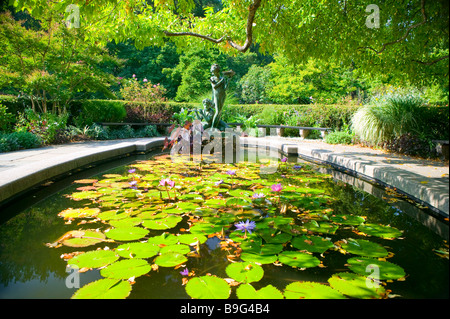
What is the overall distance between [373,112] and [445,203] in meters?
5.32

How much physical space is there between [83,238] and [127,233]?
11.0 inches

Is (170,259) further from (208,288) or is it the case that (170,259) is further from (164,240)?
(208,288)

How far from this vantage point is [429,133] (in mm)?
4125

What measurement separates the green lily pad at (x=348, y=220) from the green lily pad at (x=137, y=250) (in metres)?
1.41

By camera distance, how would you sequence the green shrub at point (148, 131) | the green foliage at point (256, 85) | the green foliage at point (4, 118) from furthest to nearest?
the green foliage at point (256, 85) < the green shrub at point (148, 131) < the green foliage at point (4, 118)

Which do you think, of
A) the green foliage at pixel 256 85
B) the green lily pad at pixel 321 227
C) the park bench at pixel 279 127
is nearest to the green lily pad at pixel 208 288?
the green lily pad at pixel 321 227

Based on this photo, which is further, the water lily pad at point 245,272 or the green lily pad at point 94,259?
the green lily pad at point 94,259

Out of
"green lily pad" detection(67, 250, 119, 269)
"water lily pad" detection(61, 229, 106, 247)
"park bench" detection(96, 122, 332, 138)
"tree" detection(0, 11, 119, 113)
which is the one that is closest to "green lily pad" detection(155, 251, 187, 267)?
"green lily pad" detection(67, 250, 119, 269)

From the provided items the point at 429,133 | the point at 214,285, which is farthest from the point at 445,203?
the point at 429,133

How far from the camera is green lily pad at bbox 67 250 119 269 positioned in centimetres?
155

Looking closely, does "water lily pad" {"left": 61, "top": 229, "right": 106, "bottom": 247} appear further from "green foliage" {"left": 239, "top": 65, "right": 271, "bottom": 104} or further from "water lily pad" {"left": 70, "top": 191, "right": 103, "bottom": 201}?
"green foliage" {"left": 239, "top": 65, "right": 271, "bottom": 104}

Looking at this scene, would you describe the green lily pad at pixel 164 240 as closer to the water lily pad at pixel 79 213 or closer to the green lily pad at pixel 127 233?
the green lily pad at pixel 127 233

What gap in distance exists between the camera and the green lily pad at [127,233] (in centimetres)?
190
